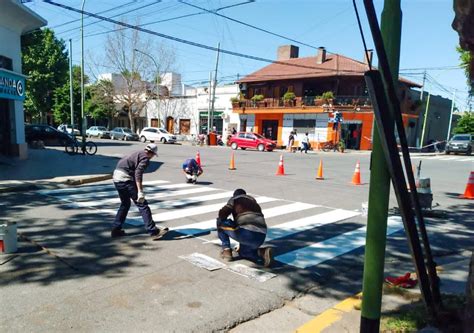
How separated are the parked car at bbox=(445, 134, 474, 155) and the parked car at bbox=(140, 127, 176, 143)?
26.7 m

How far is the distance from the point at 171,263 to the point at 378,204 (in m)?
3.26

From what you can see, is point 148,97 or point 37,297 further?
point 148,97

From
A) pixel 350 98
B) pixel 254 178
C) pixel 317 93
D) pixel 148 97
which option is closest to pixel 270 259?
pixel 254 178

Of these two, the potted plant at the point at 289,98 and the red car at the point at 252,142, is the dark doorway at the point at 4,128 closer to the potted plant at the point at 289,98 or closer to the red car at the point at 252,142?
the red car at the point at 252,142

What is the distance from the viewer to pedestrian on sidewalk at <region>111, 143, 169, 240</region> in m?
6.04

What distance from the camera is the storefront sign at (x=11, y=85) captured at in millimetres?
14546

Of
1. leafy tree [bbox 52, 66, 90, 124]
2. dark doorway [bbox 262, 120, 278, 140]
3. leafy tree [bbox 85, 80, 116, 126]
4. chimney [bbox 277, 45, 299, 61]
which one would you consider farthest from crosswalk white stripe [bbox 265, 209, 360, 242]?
leafy tree [bbox 52, 66, 90, 124]

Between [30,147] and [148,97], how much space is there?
78.1 ft

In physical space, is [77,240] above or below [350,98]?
below

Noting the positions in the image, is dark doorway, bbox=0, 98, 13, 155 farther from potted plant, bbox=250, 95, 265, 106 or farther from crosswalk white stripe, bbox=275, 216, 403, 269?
potted plant, bbox=250, 95, 265, 106

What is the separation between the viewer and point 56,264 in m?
4.99

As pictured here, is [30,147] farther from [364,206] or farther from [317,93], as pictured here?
[317,93]

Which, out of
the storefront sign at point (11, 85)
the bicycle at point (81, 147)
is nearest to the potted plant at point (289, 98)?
the bicycle at point (81, 147)

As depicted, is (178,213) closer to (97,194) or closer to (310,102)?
(97,194)
